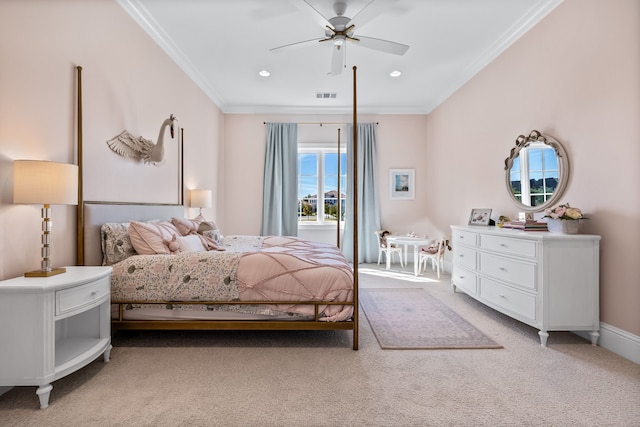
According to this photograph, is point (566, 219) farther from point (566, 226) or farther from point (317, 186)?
point (317, 186)

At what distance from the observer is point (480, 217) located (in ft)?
13.8

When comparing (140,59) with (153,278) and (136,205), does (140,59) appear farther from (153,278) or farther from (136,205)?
(153,278)

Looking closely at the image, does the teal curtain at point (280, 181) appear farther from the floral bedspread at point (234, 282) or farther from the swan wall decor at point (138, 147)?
the floral bedspread at point (234, 282)

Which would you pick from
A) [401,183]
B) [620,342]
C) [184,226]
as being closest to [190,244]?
[184,226]

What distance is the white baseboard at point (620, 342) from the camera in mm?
2297

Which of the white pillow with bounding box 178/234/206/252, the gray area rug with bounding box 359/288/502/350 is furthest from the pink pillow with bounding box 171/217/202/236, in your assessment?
the gray area rug with bounding box 359/288/502/350

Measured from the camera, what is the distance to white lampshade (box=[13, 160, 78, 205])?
1.87 m

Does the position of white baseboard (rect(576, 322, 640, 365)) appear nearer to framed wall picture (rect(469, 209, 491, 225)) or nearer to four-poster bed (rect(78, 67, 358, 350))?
framed wall picture (rect(469, 209, 491, 225))

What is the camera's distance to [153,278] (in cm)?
250

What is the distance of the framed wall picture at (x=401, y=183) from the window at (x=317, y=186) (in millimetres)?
1082

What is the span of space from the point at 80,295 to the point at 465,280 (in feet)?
12.2

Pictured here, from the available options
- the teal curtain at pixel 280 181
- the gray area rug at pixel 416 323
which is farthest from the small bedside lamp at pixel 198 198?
the gray area rug at pixel 416 323

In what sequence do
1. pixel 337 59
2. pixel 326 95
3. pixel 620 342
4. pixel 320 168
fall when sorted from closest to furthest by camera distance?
pixel 620 342, pixel 337 59, pixel 326 95, pixel 320 168

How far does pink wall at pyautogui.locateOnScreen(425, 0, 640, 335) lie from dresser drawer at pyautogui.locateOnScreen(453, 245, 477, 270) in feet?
2.33
